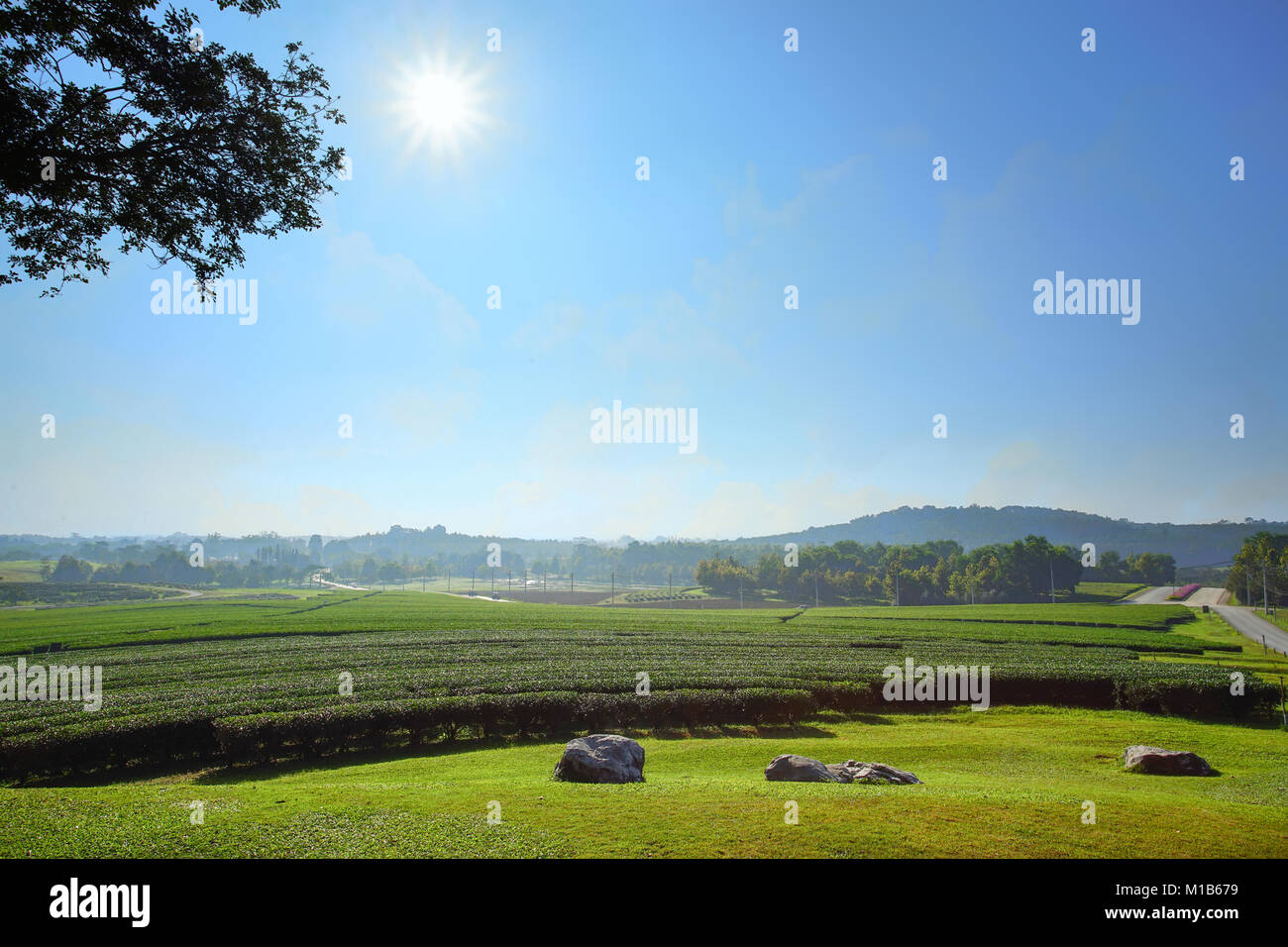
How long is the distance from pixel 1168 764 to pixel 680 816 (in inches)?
614

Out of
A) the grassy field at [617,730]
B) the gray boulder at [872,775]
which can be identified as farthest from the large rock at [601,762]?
the gray boulder at [872,775]

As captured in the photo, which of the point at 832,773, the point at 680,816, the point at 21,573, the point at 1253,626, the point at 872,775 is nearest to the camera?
the point at 680,816

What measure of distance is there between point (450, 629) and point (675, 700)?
127ft

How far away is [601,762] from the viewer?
14578mm

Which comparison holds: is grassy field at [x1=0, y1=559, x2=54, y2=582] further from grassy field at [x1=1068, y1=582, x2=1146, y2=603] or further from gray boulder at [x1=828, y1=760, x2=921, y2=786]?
grassy field at [x1=1068, y1=582, x2=1146, y2=603]

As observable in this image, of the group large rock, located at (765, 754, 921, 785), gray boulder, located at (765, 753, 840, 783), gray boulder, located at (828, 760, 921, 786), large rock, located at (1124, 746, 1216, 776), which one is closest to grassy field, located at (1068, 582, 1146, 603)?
large rock, located at (1124, 746, 1216, 776)

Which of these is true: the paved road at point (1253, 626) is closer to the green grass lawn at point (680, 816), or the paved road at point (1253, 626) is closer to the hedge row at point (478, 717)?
the hedge row at point (478, 717)

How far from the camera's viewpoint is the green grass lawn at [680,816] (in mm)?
8633

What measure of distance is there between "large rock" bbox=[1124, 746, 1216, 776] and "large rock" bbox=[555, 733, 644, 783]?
1410 centimetres

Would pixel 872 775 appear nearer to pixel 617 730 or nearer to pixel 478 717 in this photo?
pixel 617 730

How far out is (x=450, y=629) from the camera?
5691cm

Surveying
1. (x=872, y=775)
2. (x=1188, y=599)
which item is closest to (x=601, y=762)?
(x=872, y=775)

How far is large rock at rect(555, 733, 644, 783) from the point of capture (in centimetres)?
1440
